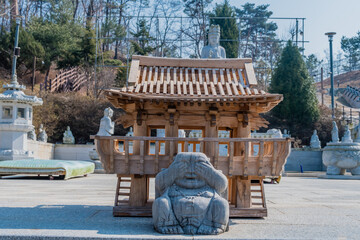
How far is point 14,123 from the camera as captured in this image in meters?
17.1

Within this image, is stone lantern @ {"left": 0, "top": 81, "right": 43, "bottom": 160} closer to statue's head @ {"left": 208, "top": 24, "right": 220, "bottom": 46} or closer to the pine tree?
statue's head @ {"left": 208, "top": 24, "right": 220, "bottom": 46}

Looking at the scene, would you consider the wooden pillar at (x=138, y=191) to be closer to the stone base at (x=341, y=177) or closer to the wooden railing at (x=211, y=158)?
the wooden railing at (x=211, y=158)

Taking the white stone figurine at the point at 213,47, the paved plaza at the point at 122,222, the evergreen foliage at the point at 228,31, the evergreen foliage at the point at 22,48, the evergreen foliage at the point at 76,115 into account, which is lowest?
the paved plaza at the point at 122,222

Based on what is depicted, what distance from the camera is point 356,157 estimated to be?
59.1 feet

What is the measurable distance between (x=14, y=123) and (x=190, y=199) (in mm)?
14546

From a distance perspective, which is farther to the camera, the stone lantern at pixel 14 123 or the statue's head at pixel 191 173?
the stone lantern at pixel 14 123

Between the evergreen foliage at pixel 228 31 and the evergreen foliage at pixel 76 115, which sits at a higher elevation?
the evergreen foliage at pixel 228 31

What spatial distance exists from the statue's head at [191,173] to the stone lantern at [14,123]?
1404cm

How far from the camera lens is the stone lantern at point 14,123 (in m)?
17.0

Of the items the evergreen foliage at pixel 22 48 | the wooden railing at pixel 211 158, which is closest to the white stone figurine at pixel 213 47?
the wooden railing at pixel 211 158

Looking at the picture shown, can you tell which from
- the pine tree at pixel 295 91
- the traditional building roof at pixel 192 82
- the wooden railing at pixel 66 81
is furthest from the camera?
the wooden railing at pixel 66 81

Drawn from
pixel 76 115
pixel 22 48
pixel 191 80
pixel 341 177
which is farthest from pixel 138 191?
pixel 22 48

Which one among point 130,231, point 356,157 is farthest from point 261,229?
point 356,157

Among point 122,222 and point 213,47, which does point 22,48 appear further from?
point 122,222
